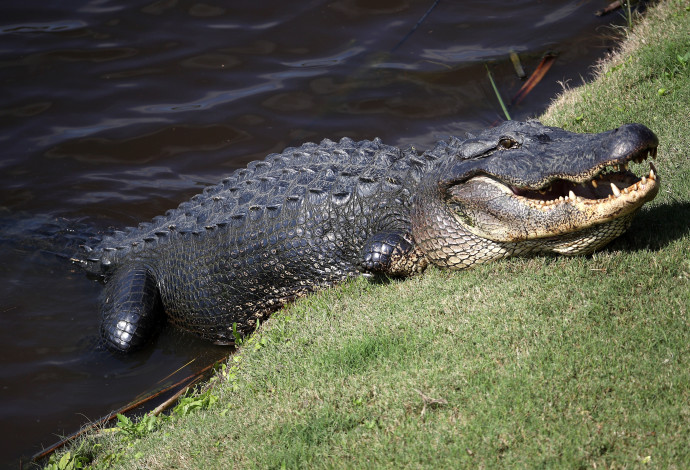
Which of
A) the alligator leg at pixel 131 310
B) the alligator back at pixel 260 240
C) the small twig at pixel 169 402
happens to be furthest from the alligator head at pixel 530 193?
→ the alligator leg at pixel 131 310

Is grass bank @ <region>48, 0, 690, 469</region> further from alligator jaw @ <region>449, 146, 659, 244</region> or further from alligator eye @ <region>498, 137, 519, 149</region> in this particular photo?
alligator eye @ <region>498, 137, 519, 149</region>

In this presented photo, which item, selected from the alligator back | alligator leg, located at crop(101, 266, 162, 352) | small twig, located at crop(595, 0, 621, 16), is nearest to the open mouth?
the alligator back

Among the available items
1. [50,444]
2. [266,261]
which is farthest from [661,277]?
[50,444]

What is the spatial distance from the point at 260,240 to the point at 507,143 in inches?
81.0

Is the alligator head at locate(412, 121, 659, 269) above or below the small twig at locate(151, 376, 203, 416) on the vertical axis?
above

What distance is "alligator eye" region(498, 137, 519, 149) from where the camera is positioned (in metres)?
3.83

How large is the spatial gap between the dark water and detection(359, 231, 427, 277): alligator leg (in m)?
3.14

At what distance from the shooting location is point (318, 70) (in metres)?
9.04

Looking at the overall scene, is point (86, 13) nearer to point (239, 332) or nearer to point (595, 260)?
point (239, 332)

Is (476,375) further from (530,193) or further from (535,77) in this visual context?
(535,77)

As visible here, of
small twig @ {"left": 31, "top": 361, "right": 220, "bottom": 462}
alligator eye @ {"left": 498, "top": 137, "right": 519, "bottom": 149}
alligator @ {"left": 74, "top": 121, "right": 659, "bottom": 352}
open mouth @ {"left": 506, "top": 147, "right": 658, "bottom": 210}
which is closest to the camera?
open mouth @ {"left": 506, "top": 147, "right": 658, "bottom": 210}

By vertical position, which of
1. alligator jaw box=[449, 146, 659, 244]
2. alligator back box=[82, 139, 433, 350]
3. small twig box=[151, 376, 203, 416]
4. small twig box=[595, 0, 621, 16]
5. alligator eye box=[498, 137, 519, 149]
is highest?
small twig box=[595, 0, 621, 16]

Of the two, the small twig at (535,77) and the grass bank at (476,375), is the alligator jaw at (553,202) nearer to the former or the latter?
the grass bank at (476,375)

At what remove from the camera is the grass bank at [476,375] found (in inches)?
102
